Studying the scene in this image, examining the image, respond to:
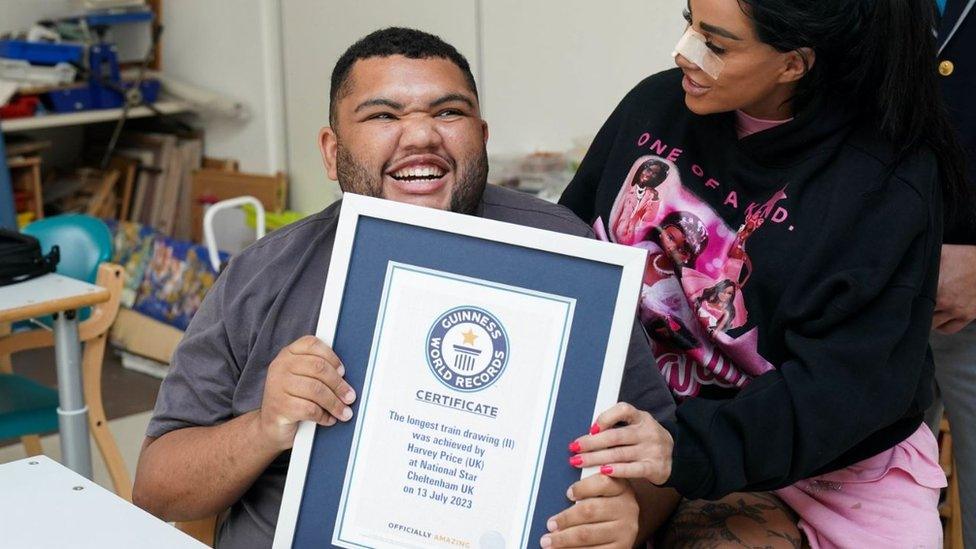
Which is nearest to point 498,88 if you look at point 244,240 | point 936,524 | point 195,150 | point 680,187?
point 244,240

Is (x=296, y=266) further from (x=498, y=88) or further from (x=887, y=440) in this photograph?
(x=498, y=88)

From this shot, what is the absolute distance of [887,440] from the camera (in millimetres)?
1825

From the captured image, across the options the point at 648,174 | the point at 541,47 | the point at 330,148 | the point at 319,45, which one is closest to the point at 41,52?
the point at 319,45

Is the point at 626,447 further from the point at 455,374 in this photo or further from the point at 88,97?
the point at 88,97

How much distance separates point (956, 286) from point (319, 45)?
4.02m

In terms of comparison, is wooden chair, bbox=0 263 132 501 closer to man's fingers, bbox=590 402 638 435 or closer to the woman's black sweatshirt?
the woman's black sweatshirt

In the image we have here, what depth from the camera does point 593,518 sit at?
152 centimetres

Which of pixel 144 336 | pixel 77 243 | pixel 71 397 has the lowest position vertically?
pixel 144 336

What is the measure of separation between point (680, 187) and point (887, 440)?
0.53m

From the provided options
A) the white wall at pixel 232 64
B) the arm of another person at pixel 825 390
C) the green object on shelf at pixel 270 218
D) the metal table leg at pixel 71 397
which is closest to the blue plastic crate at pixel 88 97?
the white wall at pixel 232 64

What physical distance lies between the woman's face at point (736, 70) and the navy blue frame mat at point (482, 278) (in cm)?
42

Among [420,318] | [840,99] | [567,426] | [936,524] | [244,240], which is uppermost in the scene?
[840,99]

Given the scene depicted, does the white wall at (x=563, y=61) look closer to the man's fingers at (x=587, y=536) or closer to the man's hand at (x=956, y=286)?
the man's hand at (x=956, y=286)

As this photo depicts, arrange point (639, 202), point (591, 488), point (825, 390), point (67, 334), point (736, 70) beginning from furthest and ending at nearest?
point (67, 334)
point (639, 202)
point (736, 70)
point (825, 390)
point (591, 488)
